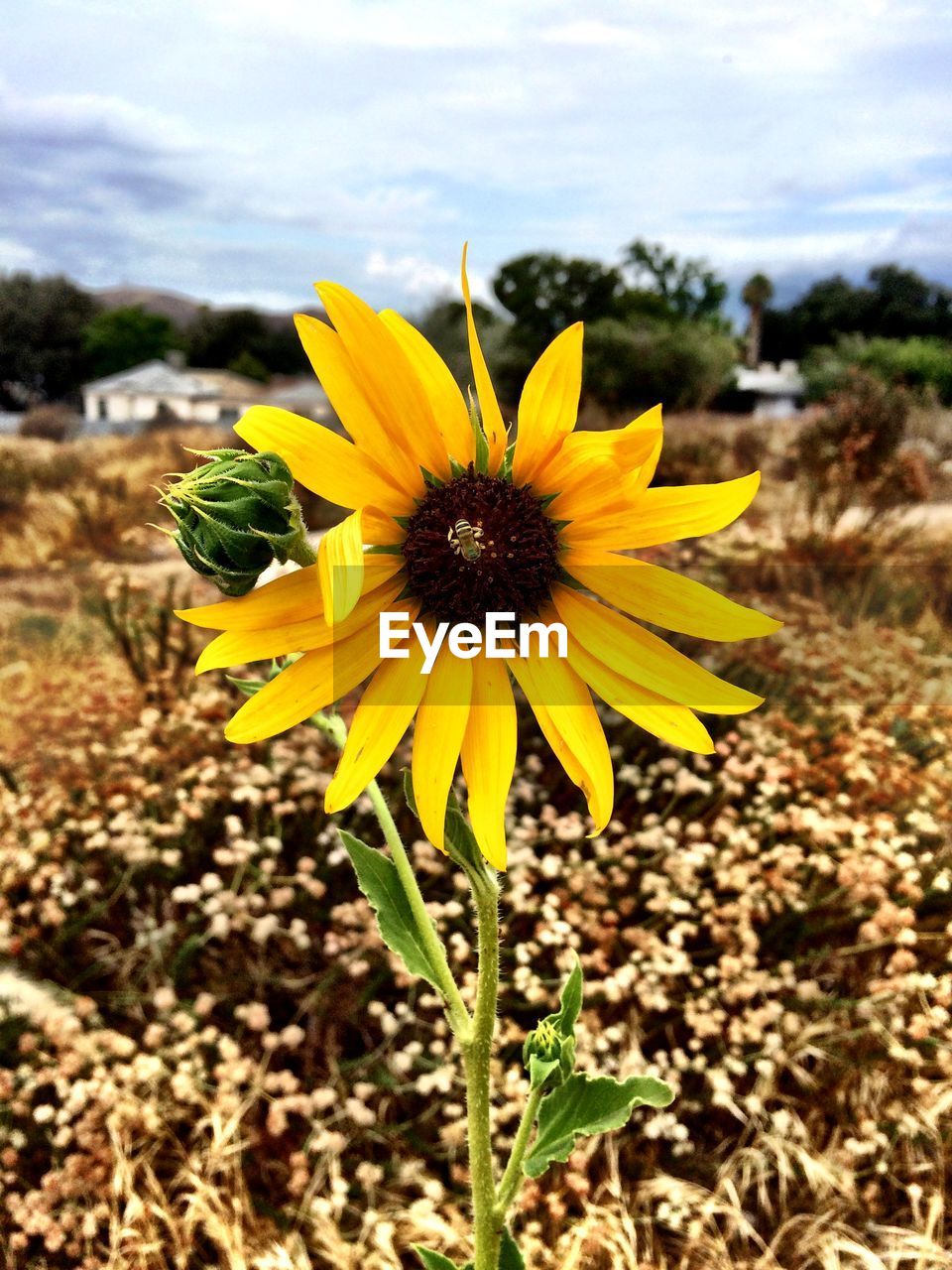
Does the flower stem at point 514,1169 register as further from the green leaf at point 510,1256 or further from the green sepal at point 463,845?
the green sepal at point 463,845

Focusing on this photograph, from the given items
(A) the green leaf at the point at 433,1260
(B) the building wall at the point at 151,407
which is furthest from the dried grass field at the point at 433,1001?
(B) the building wall at the point at 151,407

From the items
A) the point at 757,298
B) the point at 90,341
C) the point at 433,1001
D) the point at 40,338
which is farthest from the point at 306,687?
the point at 757,298

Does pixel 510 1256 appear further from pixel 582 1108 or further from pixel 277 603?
pixel 277 603

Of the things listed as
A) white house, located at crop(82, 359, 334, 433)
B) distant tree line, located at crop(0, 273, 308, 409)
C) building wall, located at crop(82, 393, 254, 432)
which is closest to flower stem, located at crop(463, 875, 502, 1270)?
building wall, located at crop(82, 393, 254, 432)

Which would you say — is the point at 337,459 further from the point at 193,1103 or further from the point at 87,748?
the point at 87,748

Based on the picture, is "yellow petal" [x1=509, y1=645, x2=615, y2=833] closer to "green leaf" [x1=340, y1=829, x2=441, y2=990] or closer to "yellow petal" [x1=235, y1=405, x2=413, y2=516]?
"yellow petal" [x1=235, y1=405, x2=413, y2=516]

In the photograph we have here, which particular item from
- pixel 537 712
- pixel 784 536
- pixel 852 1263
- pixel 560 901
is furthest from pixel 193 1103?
pixel 784 536

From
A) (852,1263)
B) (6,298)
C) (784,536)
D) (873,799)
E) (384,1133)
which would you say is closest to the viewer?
(852,1263)
